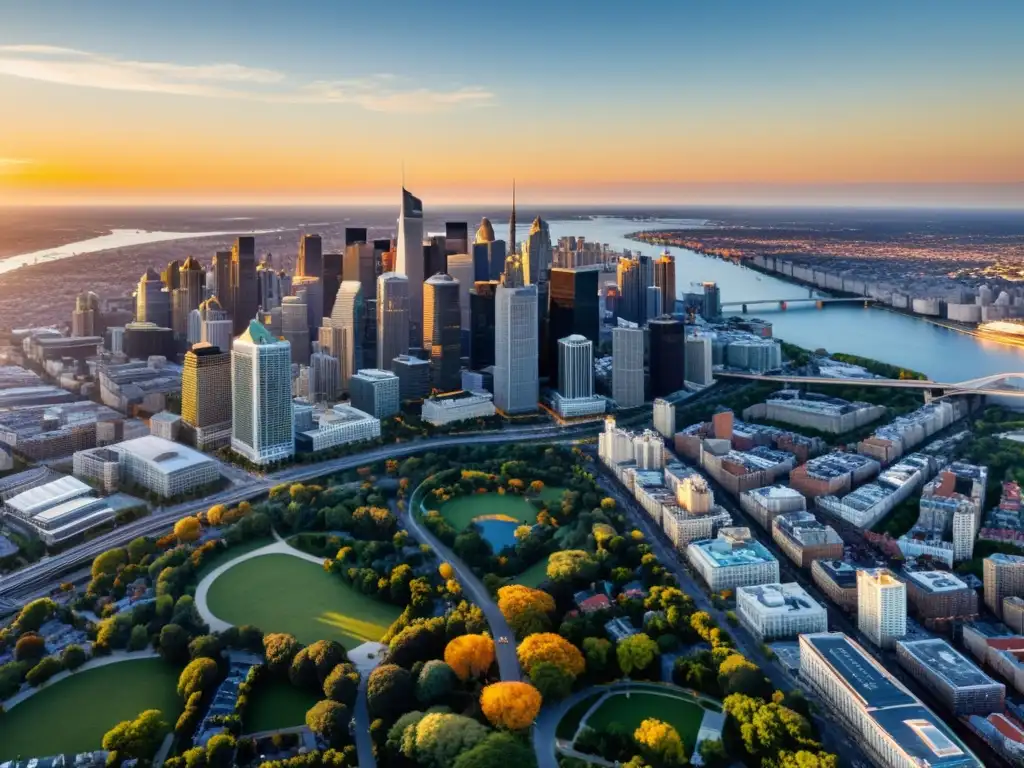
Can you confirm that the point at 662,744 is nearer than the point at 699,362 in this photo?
Yes

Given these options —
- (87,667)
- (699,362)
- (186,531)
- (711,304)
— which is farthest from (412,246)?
(87,667)

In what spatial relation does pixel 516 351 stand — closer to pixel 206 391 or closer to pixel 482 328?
pixel 482 328

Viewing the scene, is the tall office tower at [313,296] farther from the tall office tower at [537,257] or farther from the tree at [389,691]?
the tree at [389,691]

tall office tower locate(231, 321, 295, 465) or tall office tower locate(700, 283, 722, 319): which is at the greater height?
tall office tower locate(700, 283, 722, 319)

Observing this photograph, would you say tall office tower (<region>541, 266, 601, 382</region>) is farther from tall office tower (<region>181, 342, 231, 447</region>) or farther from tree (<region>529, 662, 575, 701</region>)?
tree (<region>529, 662, 575, 701</region>)

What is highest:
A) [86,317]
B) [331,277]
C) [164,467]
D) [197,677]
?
[331,277]

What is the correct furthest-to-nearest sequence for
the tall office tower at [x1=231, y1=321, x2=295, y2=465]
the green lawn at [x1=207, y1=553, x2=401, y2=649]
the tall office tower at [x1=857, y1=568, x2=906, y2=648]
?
the tall office tower at [x1=231, y1=321, x2=295, y2=465] < the green lawn at [x1=207, y1=553, x2=401, y2=649] < the tall office tower at [x1=857, y1=568, x2=906, y2=648]

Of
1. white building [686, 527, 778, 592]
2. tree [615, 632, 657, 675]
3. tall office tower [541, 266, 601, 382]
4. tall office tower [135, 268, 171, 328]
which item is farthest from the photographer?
tall office tower [135, 268, 171, 328]

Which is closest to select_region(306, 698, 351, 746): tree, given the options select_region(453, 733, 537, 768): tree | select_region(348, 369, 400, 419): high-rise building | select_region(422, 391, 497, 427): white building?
select_region(453, 733, 537, 768): tree
